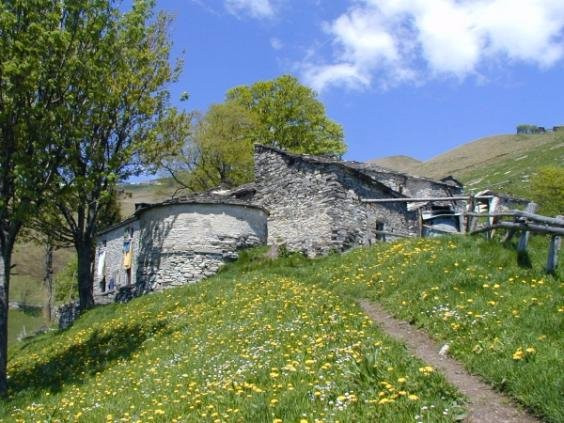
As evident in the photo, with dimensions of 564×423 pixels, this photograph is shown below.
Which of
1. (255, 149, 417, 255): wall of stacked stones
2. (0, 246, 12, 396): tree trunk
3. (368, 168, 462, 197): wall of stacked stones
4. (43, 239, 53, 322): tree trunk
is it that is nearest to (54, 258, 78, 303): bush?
(43, 239, 53, 322): tree trunk

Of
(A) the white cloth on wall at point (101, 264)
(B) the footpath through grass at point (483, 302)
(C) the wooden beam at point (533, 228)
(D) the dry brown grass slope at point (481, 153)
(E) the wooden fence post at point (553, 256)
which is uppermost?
(D) the dry brown grass slope at point (481, 153)

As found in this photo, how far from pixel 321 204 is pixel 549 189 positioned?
22.8 m

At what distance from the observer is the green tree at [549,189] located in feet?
141

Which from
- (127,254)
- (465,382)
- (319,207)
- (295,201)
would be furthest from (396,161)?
(465,382)

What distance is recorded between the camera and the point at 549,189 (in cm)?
4497

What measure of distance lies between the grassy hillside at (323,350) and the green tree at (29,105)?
4.27m

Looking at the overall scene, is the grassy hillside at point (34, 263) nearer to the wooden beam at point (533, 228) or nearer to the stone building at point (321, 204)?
the stone building at point (321, 204)

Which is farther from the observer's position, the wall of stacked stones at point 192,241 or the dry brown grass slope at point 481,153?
the dry brown grass slope at point 481,153

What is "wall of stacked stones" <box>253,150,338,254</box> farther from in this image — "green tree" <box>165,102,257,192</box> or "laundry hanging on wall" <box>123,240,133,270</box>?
"green tree" <box>165,102,257,192</box>

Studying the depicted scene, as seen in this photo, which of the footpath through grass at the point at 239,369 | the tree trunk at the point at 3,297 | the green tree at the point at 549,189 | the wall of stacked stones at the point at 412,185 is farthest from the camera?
the wall of stacked stones at the point at 412,185

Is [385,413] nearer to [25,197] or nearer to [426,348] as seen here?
[426,348]

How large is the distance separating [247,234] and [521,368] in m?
23.5

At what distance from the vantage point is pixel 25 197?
15922 mm

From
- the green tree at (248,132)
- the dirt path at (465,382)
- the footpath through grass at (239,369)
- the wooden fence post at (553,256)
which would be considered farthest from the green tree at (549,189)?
the dirt path at (465,382)
